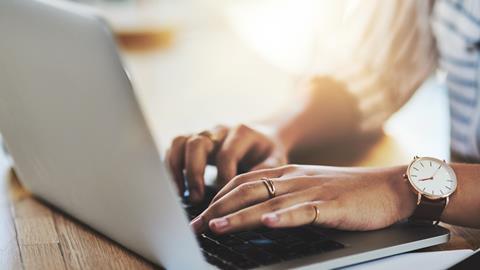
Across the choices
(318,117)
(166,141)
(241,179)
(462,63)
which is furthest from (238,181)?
(462,63)

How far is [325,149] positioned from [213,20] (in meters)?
3.17

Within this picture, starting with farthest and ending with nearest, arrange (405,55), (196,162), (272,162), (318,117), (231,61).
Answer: (231,61)
(405,55)
(318,117)
(272,162)
(196,162)

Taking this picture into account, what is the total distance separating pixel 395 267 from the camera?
2.75ft

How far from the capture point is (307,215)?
2.80 feet

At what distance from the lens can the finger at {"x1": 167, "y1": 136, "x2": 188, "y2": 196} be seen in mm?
1039

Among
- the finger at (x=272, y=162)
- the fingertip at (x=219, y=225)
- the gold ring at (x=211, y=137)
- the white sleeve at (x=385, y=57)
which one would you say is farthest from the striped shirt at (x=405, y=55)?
the fingertip at (x=219, y=225)

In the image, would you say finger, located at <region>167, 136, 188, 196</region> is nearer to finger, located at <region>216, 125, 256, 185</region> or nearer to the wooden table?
finger, located at <region>216, 125, 256, 185</region>

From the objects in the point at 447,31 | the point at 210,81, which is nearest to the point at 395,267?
the point at 447,31

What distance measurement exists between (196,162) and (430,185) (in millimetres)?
311

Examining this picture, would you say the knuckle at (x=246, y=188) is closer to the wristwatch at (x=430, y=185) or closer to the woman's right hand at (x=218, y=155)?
the woman's right hand at (x=218, y=155)

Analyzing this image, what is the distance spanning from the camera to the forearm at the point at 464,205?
0.94 m

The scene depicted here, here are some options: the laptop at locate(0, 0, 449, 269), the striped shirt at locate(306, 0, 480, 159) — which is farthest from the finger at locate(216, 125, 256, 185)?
the striped shirt at locate(306, 0, 480, 159)

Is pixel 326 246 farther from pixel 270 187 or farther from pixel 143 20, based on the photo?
pixel 143 20

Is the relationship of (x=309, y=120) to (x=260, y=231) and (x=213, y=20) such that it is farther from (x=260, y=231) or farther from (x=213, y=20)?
(x=213, y=20)
